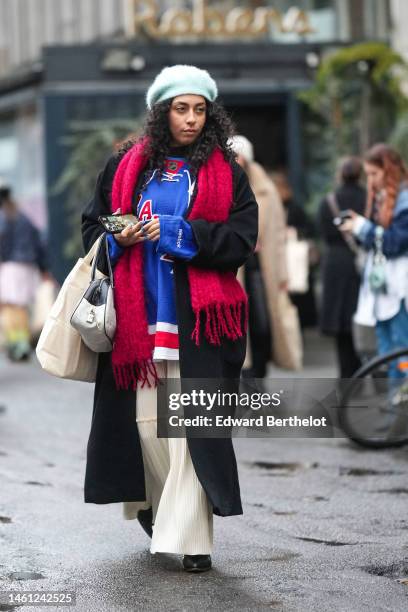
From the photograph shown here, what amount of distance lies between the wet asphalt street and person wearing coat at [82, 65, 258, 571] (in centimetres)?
24

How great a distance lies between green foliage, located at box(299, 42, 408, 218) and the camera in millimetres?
15211

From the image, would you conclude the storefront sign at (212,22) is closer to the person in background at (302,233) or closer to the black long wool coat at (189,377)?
the person in background at (302,233)

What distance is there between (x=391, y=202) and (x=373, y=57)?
660 cm

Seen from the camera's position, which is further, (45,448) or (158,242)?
(45,448)

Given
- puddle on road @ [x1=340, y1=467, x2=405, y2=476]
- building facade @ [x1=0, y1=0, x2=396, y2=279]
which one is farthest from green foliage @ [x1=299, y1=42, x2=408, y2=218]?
puddle on road @ [x1=340, y1=467, x2=405, y2=476]

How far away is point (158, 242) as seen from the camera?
545 cm

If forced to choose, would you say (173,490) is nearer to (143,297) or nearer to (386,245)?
(143,297)

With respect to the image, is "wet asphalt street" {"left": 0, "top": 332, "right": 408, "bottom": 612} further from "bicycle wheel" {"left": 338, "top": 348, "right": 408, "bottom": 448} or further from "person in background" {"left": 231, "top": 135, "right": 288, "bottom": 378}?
"person in background" {"left": 231, "top": 135, "right": 288, "bottom": 378}

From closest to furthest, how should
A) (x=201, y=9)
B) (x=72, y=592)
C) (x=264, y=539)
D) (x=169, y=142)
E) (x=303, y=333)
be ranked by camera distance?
(x=72, y=592) < (x=169, y=142) < (x=264, y=539) < (x=303, y=333) < (x=201, y=9)

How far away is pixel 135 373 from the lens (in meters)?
5.59

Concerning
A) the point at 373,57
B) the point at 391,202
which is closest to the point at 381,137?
the point at 373,57

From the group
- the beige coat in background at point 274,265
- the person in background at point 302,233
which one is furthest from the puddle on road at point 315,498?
the person in background at point 302,233

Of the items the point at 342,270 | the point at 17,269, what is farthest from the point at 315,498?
the point at 17,269

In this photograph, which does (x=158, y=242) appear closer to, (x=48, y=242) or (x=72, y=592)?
(x=72, y=592)
